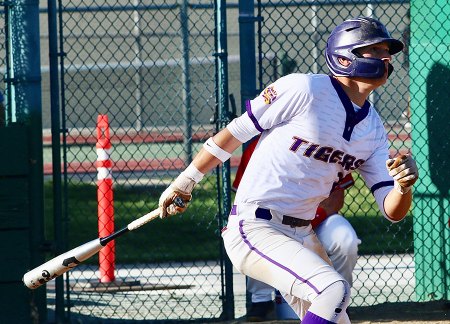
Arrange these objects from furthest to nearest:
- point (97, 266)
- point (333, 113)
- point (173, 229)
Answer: point (173, 229), point (97, 266), point (333, 113)

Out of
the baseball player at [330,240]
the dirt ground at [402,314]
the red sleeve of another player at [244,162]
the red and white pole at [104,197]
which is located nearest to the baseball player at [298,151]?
the baseball player at [330,240]

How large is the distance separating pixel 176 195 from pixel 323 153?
2.42 feet

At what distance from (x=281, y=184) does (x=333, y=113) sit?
40 cm

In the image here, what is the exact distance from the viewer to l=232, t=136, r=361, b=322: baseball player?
243 inches

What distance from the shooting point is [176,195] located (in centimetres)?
467

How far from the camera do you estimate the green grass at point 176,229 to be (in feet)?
29.1

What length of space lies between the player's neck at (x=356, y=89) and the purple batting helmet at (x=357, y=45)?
44 mm

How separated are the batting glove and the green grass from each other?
371 cm

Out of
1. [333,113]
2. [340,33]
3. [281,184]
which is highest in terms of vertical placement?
[340,33]

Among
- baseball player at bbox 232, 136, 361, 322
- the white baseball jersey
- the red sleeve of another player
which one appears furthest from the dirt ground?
the white baseball jersey

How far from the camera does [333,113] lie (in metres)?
4.45

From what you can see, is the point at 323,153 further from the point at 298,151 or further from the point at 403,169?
the point at 403,169

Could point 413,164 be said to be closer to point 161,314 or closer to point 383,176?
point 383,176

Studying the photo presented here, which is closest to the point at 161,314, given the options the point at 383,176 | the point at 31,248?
the point at 31,248
